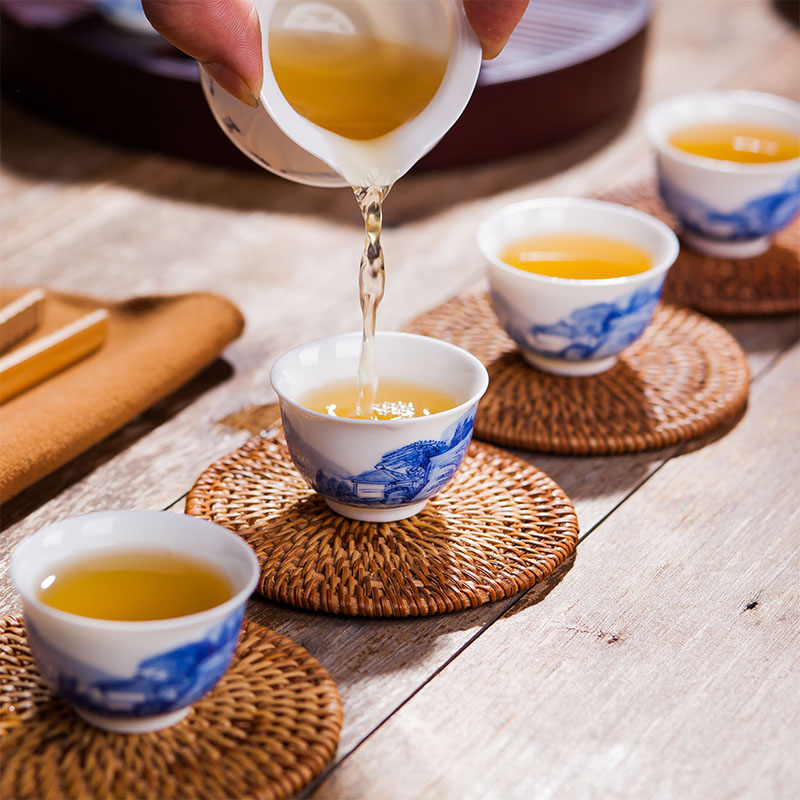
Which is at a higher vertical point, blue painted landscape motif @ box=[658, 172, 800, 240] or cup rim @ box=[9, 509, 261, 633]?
cup rim @ box=[9, 509, 261, 633]

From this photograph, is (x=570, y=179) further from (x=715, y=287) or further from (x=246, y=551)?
(x=246, y=551)

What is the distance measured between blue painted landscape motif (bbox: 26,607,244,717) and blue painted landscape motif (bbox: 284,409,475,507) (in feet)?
0.65

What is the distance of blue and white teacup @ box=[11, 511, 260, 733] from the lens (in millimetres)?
616

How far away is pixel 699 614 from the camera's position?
821 mm

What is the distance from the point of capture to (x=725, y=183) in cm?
123

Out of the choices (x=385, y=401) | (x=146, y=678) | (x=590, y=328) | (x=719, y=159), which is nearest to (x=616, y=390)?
(x=590, y=328)

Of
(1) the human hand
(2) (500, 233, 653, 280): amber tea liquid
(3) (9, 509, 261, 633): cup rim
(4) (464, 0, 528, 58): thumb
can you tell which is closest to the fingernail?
(1) the human hand

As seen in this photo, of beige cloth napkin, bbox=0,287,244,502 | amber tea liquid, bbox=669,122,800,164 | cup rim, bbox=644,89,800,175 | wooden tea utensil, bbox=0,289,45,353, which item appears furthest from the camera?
amber tea liquid, bbox=669,122,800,164

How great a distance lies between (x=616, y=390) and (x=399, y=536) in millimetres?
313

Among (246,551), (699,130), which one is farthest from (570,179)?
(246,551)

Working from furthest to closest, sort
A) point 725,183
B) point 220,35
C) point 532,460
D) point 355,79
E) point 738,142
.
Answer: point 738,142, point 725,183, point 532,460, point 355,79, point 220,35

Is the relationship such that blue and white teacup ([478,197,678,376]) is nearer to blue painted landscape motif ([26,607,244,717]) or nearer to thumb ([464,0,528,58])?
thumb ([464,0,528,58])

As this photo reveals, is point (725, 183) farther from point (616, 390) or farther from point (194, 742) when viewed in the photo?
point (194, 742)

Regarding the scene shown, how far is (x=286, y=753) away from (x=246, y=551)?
0.38ft
